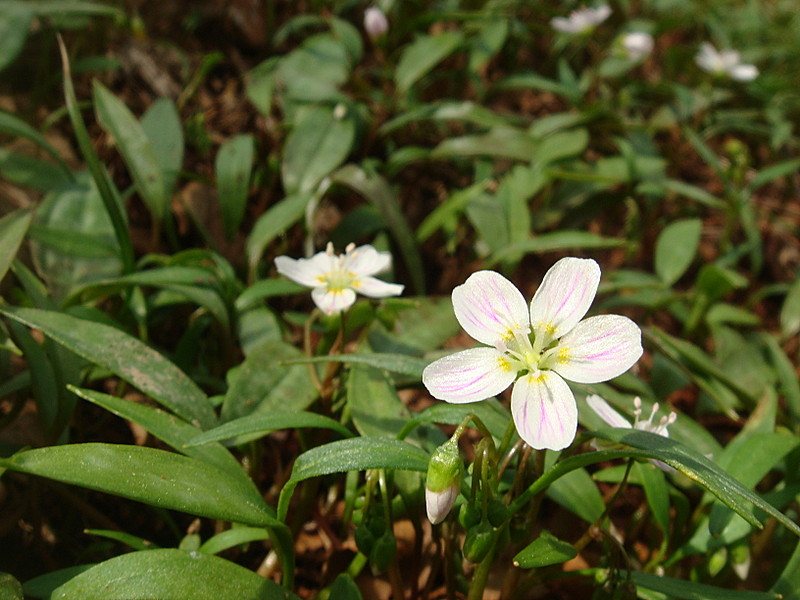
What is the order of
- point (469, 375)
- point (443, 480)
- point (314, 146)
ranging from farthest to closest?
point (314, 146), point (469, 375), point (443, 480)

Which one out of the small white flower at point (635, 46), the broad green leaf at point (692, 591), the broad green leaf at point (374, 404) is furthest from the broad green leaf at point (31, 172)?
the small white flower at point (635, 46)

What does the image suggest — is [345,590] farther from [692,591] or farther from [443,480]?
[692,591]

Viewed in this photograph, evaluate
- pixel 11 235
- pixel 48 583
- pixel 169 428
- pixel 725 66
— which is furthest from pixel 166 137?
pixel 725 66

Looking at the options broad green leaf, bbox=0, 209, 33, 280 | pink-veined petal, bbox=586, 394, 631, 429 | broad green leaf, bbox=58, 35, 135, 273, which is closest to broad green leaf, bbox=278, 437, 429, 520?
pink-veined petal, bbox=586, 394, 631, 429

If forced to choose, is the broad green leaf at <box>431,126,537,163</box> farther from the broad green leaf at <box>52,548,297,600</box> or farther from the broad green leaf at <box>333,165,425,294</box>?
the broad green leaf at <box>52,548,297,600</box>

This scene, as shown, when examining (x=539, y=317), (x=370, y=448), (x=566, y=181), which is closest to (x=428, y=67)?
(x=566, y=181)

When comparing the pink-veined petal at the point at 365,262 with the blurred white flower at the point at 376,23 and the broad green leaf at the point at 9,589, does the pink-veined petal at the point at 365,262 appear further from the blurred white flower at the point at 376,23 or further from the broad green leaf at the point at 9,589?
the blurred white flower at the point at 376,23

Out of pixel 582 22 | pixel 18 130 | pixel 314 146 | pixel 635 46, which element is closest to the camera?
pixel 18 130
